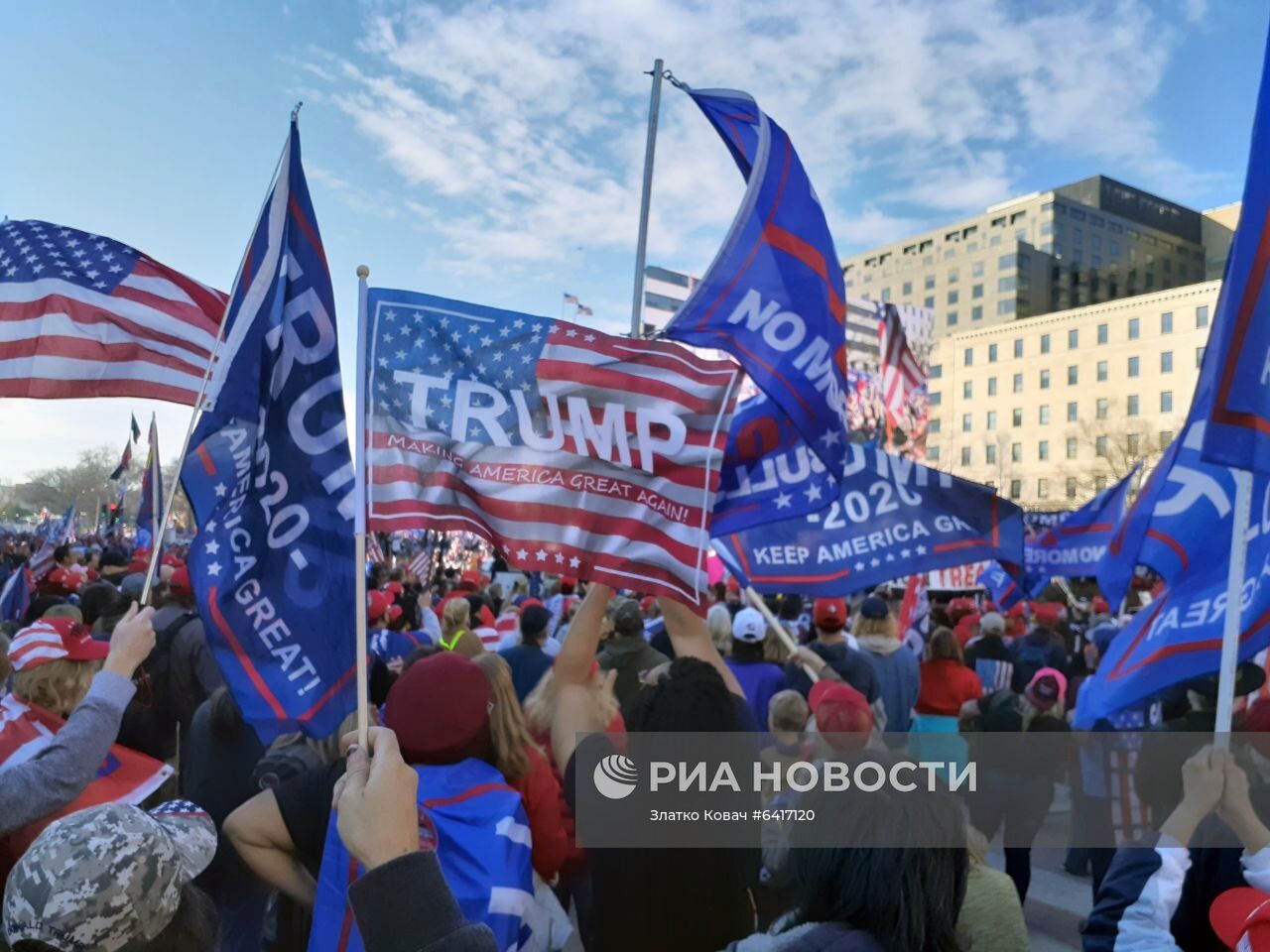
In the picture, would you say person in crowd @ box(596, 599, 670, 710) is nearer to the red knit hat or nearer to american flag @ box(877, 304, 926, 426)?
the red knit hat

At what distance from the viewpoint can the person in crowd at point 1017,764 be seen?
6.54 m

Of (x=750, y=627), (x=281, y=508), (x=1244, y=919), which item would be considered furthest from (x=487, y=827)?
(x=750, y=627)

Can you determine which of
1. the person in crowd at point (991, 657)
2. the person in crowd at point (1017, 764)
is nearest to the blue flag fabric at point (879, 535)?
the person in crowd at point (1017, 764)

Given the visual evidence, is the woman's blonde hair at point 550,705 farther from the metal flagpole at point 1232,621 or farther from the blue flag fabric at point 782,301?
the metal flagpole at point 1232,621

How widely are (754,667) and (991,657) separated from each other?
12.3 feet

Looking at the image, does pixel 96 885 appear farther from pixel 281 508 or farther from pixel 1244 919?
pixel 1244 919

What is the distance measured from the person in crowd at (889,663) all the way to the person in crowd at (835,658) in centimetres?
22

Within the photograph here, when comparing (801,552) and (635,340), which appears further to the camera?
(801,552)

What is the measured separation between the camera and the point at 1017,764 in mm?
6703

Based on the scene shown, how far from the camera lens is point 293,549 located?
3.41 m

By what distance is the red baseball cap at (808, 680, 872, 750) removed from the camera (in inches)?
155

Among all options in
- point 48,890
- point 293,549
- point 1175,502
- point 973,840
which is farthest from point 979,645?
point 48,890

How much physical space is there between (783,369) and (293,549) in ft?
7.78

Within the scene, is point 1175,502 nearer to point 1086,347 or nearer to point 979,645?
point 979,645
